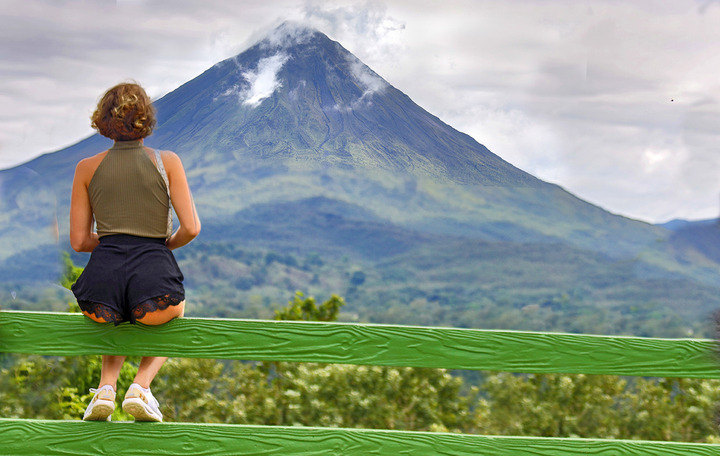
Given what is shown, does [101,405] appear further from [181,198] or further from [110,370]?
[181,198]

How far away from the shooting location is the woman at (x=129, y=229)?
2.33 meters

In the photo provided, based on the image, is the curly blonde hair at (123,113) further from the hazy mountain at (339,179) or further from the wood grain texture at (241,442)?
the hazy mountain at (339,179)

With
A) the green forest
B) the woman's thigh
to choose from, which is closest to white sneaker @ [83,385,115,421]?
the woman's thigh

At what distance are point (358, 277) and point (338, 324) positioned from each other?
153 ft

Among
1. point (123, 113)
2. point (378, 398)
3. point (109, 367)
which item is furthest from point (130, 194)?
point (378, 398)

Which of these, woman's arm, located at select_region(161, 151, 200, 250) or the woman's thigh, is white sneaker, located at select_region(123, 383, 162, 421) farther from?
woman's arm, located at select_region(161, 151, 200, 250)

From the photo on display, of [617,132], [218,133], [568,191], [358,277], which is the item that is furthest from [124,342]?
[568,191]

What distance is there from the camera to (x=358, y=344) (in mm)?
2359

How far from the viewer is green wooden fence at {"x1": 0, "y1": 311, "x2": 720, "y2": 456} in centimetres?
236

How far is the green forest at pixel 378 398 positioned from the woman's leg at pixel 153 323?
2.67 meters

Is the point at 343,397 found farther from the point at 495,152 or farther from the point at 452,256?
the point at 495,152

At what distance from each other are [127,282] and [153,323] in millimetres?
157

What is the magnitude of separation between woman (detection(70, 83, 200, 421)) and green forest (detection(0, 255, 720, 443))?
2.74 m

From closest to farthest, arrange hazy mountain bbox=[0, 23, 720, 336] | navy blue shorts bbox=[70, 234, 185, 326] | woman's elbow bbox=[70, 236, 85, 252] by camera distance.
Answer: navy blue shorts bbox=[70, 234, 185, 326] → woman's elbow bbox=[70, 236, 85, 252] → hazy mountain bbox=[0, 23, 720, 336]
